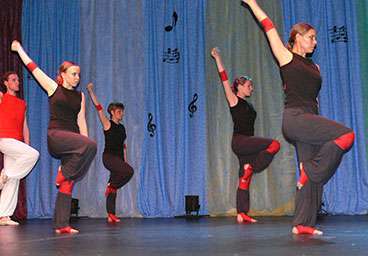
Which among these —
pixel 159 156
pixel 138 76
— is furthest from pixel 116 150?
pixel 138 76

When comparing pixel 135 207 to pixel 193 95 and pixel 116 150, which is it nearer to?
pixel 116 150

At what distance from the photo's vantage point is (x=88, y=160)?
13.9 feet

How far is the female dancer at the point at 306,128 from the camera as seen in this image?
130 inches

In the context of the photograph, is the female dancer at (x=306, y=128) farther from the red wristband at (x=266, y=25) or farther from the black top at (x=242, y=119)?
the black top at (x=242, y=119)

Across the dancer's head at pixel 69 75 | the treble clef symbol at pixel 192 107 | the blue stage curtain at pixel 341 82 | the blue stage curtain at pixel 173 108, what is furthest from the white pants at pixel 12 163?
the blue stage curtain at pixel 341 82

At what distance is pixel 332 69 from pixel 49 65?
12.3 ft

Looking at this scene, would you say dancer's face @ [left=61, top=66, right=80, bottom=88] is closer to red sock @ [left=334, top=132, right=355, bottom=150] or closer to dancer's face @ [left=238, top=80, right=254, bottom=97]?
dancer's face @ [left=238, top=80, right=254, bottom=97]

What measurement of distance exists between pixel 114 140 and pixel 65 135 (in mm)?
1944

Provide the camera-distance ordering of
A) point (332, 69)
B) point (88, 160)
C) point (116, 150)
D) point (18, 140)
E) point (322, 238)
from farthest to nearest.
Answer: point (332, 69) → point (116, 150) → point (18, 140) → point (88, 160) → point (322, 238)

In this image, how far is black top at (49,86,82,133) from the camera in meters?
4.33

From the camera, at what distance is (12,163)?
5.64 meters

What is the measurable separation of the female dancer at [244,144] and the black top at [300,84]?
182cm

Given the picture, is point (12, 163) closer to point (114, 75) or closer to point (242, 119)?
point (114, 75)

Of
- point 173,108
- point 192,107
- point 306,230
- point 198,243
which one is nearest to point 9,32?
point 173,108
